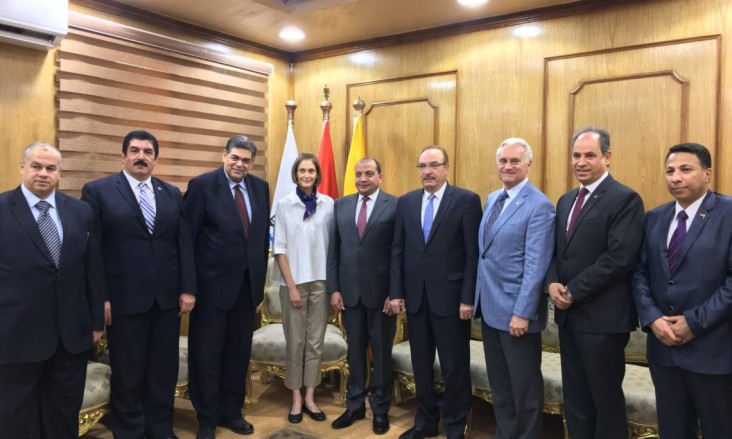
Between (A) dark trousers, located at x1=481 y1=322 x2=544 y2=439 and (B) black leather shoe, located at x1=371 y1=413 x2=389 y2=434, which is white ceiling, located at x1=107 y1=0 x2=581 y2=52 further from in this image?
(B) black leather shoe, located at x1=371 y1=413 x2=389 y2=434

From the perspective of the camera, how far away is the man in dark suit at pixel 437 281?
9.20ft

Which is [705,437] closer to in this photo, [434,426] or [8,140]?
[434,426]

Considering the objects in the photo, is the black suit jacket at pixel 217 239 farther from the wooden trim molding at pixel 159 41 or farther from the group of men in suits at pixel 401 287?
the wooden trim molding at pixel 159 41

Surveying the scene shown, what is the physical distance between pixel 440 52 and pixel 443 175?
1.75 meters

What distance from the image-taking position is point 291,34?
4.43m

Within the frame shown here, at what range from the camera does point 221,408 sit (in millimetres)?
3131

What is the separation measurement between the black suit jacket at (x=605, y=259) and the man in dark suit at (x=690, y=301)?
0.25 feet

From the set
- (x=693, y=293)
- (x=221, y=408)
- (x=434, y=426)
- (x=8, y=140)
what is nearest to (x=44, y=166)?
(x=8, y=140)

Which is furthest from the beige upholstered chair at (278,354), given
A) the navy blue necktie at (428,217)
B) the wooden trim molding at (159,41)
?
the wooden trim molding at (159,41)

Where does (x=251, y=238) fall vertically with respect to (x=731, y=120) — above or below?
below

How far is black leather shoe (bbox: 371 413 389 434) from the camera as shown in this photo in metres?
3.10

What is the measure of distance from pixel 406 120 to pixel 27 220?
2.91 metres

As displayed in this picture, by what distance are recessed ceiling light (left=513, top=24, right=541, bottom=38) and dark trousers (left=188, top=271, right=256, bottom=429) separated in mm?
2564

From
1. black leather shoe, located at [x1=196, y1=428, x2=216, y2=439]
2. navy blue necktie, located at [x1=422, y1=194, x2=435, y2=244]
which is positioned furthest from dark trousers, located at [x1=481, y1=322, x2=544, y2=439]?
black leather shoe, located at [x1=196, y1=428, x2=216, y2=439]
